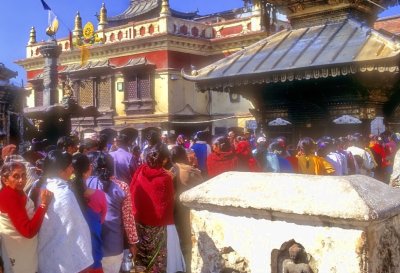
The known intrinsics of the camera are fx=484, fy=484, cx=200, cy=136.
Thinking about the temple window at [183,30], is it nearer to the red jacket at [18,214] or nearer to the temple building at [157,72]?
the temple building at [157,72]

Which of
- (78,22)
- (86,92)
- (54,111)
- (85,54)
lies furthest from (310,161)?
(78,22)

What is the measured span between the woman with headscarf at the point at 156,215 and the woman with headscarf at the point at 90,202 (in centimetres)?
84

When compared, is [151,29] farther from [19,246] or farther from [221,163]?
[19,246]

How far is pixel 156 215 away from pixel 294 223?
2.80 m

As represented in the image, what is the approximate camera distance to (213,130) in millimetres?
23688

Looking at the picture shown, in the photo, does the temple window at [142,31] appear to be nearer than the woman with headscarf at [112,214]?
No

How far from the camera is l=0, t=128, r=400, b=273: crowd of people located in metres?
3.54

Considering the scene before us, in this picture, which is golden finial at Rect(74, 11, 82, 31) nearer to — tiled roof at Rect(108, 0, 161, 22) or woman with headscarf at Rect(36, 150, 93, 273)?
tiled roof at Rect(108, 0, 161, 22)

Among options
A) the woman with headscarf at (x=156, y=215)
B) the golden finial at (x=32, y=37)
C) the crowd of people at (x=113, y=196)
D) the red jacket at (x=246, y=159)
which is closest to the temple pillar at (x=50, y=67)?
the crowd of people at (x=113, y=196)

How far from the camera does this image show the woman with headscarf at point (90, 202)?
3.95m

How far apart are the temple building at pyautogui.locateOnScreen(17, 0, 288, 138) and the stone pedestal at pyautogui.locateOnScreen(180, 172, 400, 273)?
19244 mm

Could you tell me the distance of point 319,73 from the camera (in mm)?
5379

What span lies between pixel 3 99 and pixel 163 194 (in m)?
6.87

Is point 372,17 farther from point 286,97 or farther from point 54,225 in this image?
point 54,225
